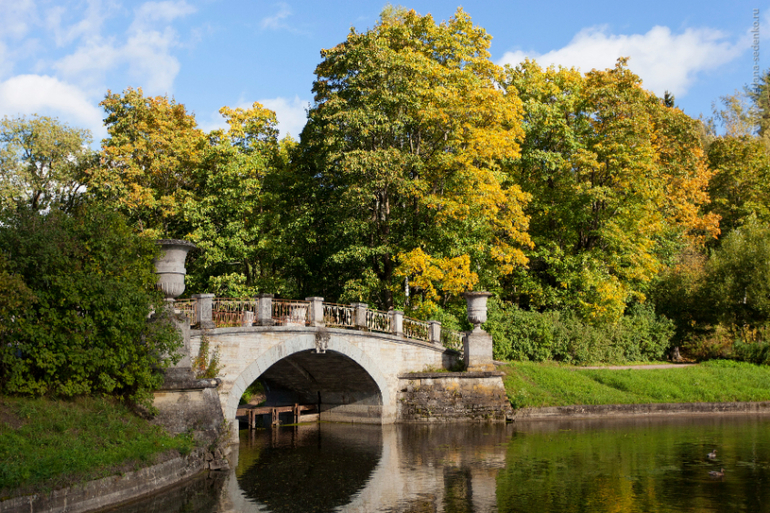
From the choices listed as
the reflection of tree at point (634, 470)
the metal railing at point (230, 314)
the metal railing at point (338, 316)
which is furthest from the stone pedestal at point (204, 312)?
the reflection of tree at point (634, 470)

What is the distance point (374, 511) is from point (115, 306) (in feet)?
20.9

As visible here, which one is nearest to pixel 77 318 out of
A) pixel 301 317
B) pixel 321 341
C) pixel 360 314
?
pixel 301 317

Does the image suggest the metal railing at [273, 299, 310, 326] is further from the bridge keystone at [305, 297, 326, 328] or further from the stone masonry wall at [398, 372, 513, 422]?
the stone masonry wall at [398, 372, 513, 422]

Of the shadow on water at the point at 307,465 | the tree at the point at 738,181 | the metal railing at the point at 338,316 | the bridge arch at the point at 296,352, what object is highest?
the tree at the point at 738,181

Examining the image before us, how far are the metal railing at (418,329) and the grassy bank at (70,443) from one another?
10.7 meters

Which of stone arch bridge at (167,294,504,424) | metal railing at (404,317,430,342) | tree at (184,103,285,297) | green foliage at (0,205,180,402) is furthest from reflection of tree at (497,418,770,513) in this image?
tree at (184,103,285,297)

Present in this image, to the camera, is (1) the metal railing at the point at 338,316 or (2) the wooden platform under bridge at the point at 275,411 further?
(2) the wooden platform under bridge at the point at 275,411

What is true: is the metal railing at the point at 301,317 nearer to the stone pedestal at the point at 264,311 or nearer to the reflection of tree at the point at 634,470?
the stone pedestal at the point at 264,311

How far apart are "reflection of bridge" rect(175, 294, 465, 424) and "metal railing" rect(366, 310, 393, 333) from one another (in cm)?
3

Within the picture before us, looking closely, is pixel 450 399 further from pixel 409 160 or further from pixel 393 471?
pixel 409 160

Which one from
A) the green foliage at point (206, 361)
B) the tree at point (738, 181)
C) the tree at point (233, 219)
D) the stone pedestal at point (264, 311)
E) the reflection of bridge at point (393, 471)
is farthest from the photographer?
the tree at point (738, 181)

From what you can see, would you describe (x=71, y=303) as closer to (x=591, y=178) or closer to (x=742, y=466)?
(x=742, y=466)

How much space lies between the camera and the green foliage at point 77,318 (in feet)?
41.8

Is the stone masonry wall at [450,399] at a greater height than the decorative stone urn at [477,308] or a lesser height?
lesser
